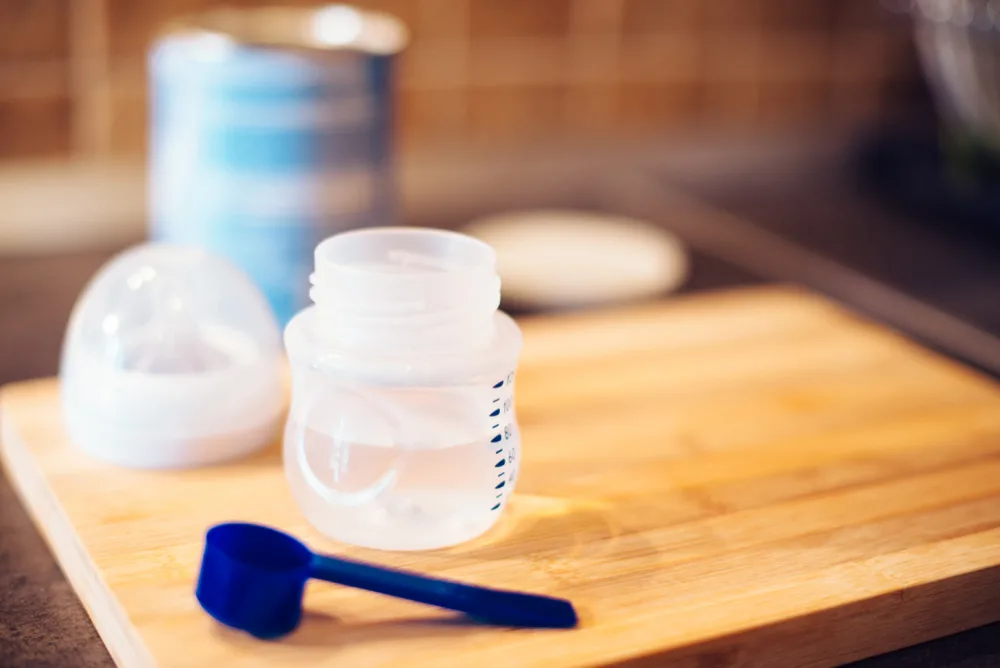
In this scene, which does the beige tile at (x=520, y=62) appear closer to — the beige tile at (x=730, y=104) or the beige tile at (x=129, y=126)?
the beige tile at (x=730, y=104)

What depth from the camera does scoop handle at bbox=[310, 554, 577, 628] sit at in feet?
1.68

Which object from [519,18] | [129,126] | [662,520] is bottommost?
[662,520]

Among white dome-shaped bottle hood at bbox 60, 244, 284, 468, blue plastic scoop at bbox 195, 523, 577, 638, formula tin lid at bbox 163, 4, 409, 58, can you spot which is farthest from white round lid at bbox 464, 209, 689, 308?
blue plastic scoop at bbox 195, 523, 577, 638

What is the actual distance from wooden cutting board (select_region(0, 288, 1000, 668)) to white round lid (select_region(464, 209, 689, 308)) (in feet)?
0.43

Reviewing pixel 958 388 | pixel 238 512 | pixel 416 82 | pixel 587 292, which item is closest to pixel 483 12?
pixel 416 82

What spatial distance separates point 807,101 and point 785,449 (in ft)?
2.92

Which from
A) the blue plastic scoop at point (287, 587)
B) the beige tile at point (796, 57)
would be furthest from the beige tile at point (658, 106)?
the blue plastic scoop at point (287, 587)

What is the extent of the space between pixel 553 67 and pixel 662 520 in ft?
2.64

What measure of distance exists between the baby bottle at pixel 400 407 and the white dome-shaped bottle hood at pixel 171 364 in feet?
0.25

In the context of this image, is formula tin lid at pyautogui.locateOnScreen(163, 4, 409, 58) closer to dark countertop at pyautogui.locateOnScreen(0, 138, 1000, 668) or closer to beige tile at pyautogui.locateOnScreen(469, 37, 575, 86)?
dark countertop at pyautogui.locateOnScreen(0, 138, 1000, 668)

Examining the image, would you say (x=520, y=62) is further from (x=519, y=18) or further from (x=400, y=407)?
(x=400, y=407)

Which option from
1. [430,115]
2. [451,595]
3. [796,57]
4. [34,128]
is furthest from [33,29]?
[796,57]

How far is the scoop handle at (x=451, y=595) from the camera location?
513mm

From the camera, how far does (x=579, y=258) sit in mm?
1054
